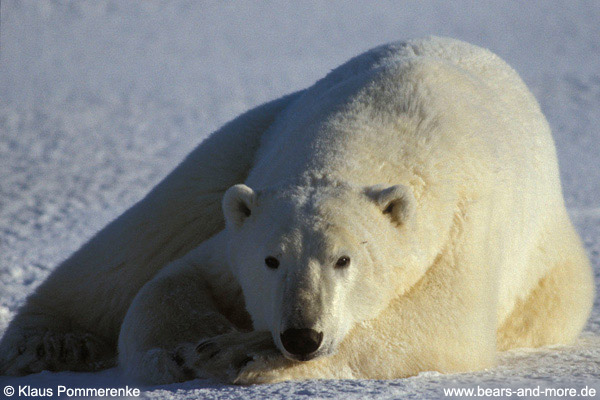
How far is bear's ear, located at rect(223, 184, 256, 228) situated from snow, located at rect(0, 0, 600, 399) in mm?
719

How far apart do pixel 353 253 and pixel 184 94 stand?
13.9 m

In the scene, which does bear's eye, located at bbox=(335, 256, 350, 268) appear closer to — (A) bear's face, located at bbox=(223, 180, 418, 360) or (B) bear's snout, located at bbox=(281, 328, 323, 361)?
(A) bear's face, located at bbox=(223, 180, 418, 360)

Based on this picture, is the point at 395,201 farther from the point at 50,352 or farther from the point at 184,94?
the point at 184,94

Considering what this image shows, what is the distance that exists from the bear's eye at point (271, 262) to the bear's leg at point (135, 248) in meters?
1.41

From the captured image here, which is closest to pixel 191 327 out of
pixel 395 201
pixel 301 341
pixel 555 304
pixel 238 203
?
pixel 238 203

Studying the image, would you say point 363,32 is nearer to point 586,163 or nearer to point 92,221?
point 586,163

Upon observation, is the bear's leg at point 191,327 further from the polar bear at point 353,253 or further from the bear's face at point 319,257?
the bear's face at point 319,257

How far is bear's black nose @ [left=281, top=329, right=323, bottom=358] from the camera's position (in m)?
2.74

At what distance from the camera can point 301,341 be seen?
108 inches

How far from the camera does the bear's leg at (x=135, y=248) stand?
4.29 metres

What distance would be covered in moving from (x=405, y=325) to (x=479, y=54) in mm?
1981

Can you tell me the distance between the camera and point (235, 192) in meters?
3.25

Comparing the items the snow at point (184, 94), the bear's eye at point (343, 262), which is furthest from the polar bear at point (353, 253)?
the snow at point (184, 94)

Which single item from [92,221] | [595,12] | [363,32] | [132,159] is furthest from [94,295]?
[595,12]
